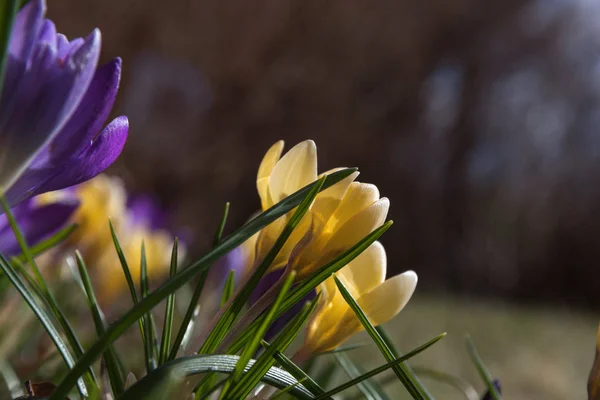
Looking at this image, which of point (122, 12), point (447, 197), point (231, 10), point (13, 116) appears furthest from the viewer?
point (447, 197)

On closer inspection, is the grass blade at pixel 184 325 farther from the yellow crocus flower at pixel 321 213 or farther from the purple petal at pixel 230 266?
the purple petal at pixel 230 266

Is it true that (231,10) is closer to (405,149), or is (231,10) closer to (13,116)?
(405,149)

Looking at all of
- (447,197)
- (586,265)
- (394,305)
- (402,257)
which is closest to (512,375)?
(394,305)

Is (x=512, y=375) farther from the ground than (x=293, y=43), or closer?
closer

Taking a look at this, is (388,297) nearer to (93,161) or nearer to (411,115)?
(93,161)

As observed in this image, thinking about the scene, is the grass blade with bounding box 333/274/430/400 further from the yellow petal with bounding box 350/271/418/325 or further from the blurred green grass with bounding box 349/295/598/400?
the blurred green grass with bounding box 349/295/598/400

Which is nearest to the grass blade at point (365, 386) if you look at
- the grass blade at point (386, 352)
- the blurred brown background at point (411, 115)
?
the grass blade at point (386, 352)
